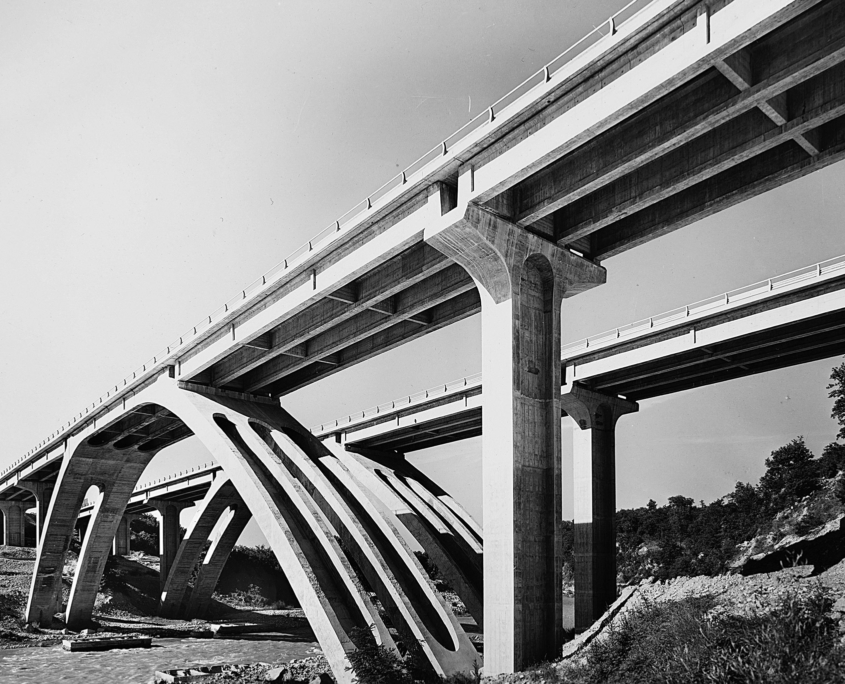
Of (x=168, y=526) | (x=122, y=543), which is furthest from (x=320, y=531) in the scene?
(x=122, y=543)

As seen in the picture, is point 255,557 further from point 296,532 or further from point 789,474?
point 296,532

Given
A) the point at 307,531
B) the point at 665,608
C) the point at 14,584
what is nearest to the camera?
the point at 665,608

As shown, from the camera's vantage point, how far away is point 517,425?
2109 cm

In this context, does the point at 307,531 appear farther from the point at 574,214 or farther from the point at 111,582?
the point at 111,582

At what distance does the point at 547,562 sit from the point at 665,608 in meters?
3.22

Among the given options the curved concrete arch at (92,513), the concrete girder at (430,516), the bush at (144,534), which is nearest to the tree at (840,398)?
the concrete girder at (430,516)

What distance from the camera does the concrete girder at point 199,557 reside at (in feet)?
207

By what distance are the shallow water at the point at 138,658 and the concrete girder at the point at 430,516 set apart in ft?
27.2

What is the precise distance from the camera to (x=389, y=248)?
77.5 ft

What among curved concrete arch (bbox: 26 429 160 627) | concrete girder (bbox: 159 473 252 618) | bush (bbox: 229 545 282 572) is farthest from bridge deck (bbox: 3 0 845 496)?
bush (bbox: 229 545 282 572)

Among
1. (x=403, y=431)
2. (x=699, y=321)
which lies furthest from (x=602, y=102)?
(x=403, y=431)

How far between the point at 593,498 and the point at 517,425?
22.4 metres

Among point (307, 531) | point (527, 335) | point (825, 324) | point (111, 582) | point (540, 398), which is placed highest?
point (825, 324)

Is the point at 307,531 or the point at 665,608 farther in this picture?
the point at 307,531
